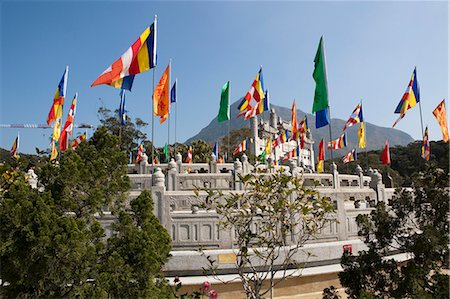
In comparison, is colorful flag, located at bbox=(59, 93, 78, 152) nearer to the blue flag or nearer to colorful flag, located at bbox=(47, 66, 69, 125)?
colorful flag, located at bbox=(47, 66, 69, 125)

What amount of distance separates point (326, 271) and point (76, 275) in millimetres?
6109

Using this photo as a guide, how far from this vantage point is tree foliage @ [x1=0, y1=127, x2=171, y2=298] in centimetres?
397

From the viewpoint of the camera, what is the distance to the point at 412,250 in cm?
502

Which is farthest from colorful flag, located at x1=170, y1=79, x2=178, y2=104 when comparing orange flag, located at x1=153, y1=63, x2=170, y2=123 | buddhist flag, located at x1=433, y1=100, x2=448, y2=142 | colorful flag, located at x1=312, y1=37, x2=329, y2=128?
buddhist flag, located at x1=433, y1=100, x2=448, y2=142

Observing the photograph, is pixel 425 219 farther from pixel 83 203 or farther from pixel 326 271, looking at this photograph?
pixel 83 203

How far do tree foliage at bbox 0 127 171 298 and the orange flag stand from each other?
7.73 m

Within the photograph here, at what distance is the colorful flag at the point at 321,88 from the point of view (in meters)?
11.4

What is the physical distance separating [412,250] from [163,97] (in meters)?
10.3

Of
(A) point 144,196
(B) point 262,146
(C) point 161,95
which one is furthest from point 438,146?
(A) point 144,196

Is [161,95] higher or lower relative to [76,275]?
higher

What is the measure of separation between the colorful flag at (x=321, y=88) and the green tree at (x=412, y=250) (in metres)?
6.07

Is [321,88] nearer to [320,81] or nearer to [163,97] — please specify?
[320,81]

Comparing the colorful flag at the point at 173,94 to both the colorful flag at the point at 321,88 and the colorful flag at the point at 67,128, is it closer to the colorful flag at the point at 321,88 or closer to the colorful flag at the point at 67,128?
the colorful flag at the point at 67,128

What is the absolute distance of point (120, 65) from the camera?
8.13 m
